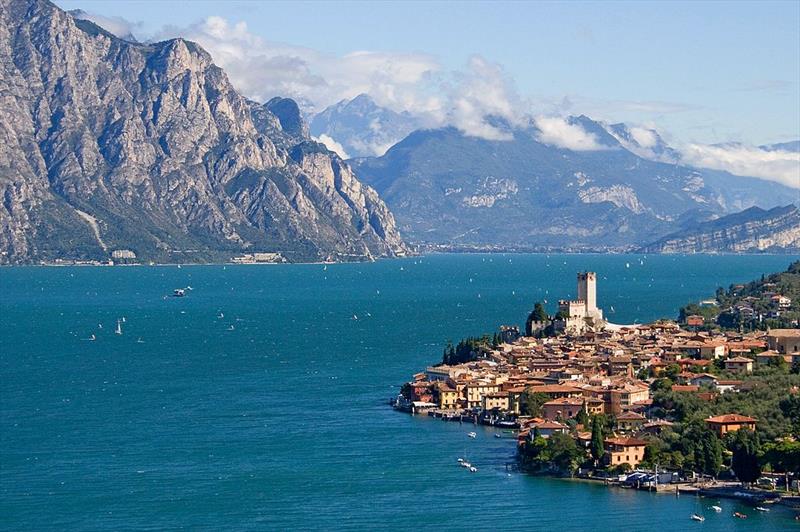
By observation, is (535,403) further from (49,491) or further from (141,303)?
(141,303)

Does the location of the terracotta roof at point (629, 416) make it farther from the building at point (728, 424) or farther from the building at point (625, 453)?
the building at point (625, 453)

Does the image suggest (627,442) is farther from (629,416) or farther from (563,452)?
(629,416)

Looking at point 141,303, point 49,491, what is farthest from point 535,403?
point 141,303

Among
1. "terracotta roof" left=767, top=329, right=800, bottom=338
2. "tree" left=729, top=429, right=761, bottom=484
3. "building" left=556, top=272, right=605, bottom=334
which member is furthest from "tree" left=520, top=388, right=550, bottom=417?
"building" left=556, top=272, right=605, bottom=334

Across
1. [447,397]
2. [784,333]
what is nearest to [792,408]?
[447,397]

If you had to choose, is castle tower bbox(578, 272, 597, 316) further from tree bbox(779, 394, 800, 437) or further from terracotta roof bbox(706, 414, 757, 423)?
terracotta roof bbox(706, 414, 757, 423)
